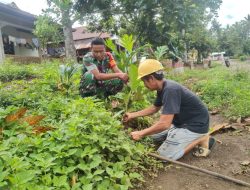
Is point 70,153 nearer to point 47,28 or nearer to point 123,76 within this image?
point 123,76

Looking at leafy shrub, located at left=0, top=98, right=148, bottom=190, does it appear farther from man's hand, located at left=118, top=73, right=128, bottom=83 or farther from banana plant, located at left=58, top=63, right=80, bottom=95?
banana plant, located at left=58, top=63, right=80, bottom=95

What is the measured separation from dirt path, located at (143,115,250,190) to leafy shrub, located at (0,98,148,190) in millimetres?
322

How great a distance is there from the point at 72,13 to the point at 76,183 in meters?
11.0

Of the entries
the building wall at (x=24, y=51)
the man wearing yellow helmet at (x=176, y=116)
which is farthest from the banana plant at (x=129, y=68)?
the building wall at (x=24, y=51)

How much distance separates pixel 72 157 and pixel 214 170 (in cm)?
171

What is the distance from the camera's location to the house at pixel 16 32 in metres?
12.4

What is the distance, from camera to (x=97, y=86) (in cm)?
529

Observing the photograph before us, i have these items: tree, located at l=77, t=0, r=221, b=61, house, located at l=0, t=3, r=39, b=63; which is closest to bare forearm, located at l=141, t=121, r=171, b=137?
tree, located at l=77, t=0, r=221, b=61

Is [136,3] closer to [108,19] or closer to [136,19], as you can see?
[136,19]

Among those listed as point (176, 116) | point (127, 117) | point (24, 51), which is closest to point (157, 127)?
point (176, 116)

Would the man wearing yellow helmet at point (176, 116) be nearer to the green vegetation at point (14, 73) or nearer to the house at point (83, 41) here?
the green vegetation at point (14, 73)

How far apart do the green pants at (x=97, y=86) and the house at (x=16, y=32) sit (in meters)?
7.67

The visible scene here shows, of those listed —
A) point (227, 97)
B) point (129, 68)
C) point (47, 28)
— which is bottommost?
point (227, 97)

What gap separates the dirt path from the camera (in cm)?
317
